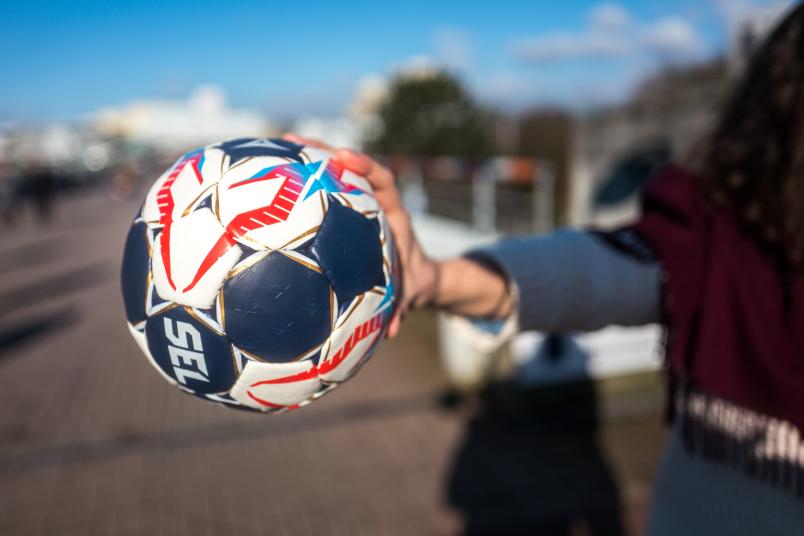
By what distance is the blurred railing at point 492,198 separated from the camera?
746 cm

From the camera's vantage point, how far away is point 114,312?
8.55 m

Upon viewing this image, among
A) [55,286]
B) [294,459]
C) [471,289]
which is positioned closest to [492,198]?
[294,459]

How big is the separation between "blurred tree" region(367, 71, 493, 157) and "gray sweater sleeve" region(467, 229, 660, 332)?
1747cm

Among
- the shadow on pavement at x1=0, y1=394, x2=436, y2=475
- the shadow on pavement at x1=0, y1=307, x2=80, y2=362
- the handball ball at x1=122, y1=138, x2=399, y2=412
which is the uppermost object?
the handball ball at x1=122, y1=138, x2=399, y2=412

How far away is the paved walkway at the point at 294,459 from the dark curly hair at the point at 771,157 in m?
2.88

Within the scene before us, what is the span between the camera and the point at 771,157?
4.56 ft

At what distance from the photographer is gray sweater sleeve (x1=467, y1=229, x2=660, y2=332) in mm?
1463

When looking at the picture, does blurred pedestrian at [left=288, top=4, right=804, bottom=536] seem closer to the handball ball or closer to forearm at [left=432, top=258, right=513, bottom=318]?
forearm at [left=432, top=258, right=513, bottom=318]

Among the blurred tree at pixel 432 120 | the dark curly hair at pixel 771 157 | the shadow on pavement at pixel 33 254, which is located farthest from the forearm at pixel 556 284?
the blurred tree at pixel 432 120

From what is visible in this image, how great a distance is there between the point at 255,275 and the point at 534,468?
3.61 m

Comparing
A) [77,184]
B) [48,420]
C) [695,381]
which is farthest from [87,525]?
[77,184]

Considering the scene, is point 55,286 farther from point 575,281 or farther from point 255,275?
point 575,281

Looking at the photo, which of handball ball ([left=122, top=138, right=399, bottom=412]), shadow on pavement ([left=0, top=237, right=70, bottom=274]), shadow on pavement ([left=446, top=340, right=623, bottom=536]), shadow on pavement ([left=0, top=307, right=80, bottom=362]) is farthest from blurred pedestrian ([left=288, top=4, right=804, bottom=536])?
shadow on pavement ([left=0, top=237, right=70, bottom=274])

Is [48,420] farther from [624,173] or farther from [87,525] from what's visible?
[624,173]
